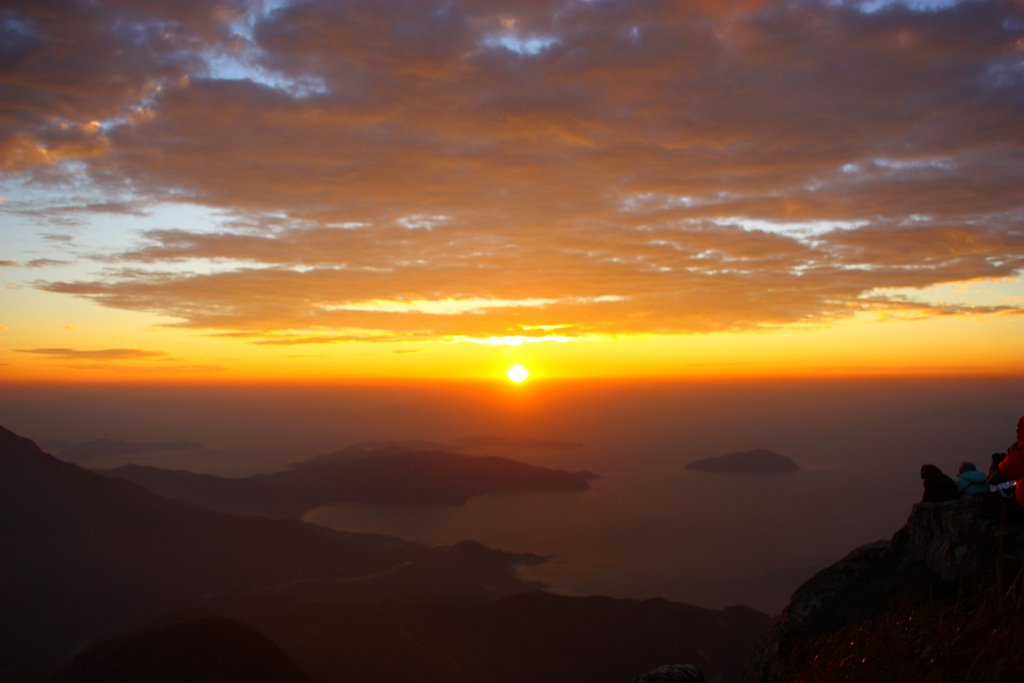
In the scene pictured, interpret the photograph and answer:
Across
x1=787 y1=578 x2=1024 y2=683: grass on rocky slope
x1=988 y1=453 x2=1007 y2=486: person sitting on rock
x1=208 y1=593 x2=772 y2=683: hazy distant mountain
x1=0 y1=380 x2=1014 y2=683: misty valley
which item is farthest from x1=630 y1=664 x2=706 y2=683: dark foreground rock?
x1=208 y1=593 x2=772 y2=683: hazy distant mountain

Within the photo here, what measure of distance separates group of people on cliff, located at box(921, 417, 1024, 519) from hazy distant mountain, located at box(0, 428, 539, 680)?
6832 centimetres

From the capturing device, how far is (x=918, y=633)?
557 cm

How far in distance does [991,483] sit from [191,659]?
44.4m

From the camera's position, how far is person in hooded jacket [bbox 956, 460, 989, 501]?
10.2m

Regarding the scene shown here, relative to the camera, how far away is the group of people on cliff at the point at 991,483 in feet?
28.1

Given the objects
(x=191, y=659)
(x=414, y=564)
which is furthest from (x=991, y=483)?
(x=414, y=564)

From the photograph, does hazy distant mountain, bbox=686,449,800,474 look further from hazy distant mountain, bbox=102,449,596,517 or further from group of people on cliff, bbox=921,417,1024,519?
group of people on cliff, bbox=921,417,1024,519

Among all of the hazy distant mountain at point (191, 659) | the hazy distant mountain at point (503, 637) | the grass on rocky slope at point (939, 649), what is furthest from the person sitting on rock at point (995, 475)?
the hazy distant mountain at point (503, 637)

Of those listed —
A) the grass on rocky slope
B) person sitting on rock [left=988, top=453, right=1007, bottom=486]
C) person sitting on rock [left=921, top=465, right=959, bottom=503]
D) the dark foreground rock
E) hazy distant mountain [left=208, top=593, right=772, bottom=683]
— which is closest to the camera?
the grass on rocky slope

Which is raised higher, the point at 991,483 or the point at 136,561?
the point at 991,483

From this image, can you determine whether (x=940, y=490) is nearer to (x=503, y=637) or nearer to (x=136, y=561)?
(x=503, y=637)

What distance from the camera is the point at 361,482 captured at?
154 m

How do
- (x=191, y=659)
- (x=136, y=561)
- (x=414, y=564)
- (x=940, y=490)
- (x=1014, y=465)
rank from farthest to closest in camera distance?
1. (x=414, y=564)
2. (x=136, y=561)
3. (x=191, y=659)
4. (x=940, y=490)
5. (x=1014, y=465)

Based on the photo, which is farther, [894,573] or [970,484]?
[970,484]
